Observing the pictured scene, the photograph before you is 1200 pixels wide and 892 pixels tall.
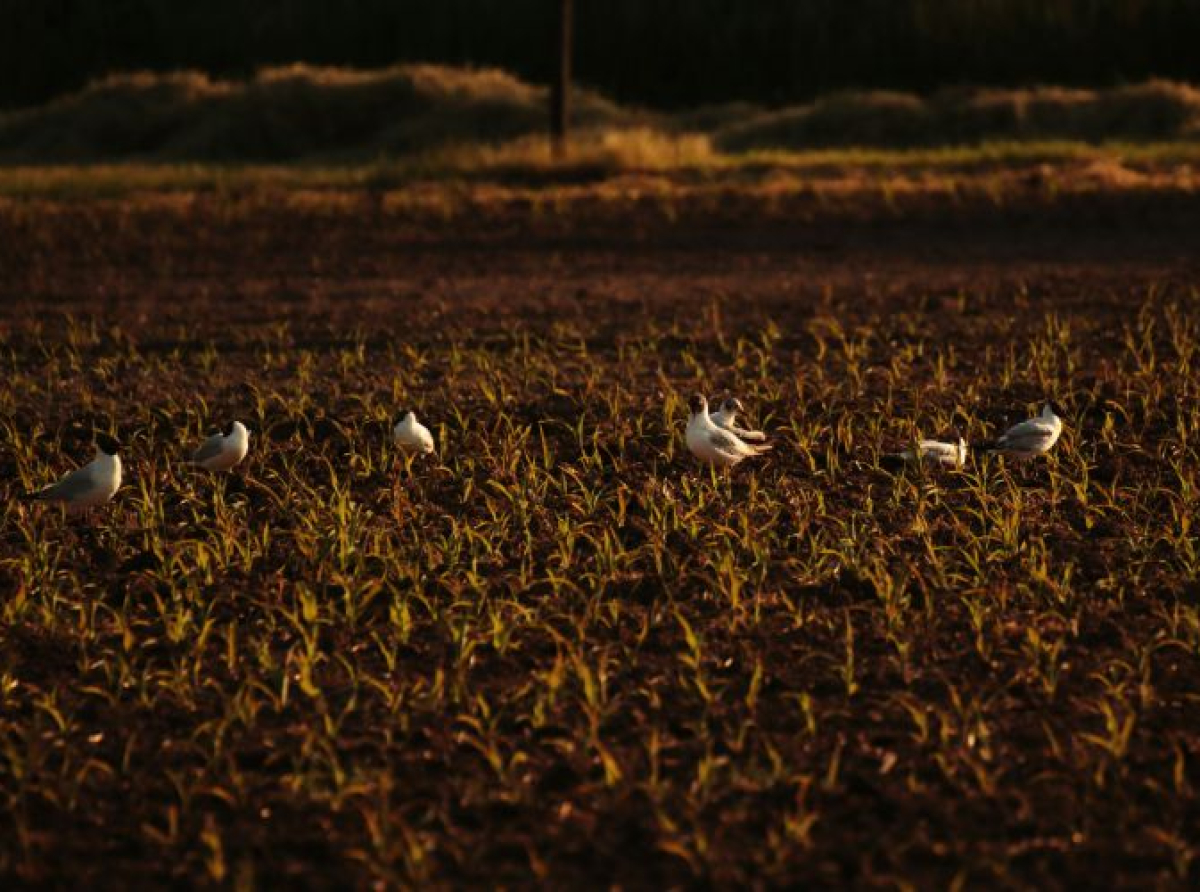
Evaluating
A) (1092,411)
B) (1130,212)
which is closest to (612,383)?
(1092,411)

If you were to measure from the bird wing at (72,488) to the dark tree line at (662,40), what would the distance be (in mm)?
21558

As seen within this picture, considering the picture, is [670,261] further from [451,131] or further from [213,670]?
[451,131]

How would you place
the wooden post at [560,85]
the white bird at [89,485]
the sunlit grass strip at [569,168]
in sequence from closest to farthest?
the white bird at [89,485], the sunlit grass strip at [569,168], the wooden post at [560,85]

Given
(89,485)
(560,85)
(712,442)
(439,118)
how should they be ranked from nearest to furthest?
(89,485) < (712,442) < (560,85) < (439,118)

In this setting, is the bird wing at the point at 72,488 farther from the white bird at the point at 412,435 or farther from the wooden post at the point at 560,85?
the wooden post at the point at 560,85

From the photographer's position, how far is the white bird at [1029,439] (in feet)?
25.3

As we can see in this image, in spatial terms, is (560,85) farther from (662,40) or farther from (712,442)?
(712,442)

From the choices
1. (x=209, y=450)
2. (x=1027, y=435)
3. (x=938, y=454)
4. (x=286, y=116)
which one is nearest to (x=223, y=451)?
(x=209, y=450)

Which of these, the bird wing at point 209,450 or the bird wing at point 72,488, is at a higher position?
the bird wing at point 72,488

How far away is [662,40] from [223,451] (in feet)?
89.7

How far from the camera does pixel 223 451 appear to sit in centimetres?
763

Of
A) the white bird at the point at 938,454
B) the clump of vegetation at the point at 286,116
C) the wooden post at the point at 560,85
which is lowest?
the clump of vegetation at the point at 286,116

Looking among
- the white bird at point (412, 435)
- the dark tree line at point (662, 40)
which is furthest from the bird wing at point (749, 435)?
the dark tree line at point (662, 40)

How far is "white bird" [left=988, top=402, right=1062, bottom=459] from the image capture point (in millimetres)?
7707
